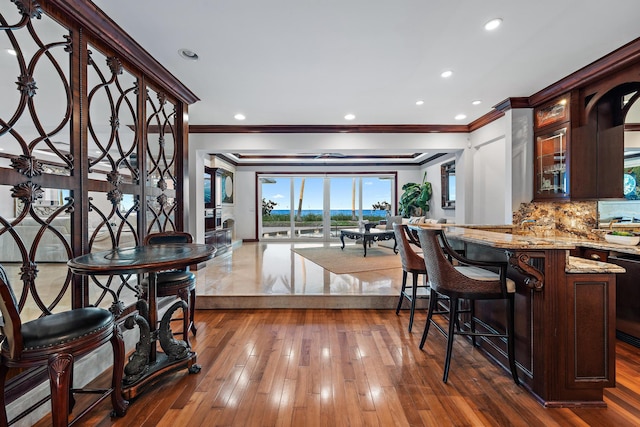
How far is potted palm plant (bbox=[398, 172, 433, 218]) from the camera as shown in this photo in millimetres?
8570

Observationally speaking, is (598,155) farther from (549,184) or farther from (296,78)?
(296,78)

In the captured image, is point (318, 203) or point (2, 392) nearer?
point (2, 392)

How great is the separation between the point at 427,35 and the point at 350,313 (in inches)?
115

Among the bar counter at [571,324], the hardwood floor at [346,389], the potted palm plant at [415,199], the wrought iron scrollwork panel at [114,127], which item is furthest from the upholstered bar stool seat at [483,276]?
Answer: the potted palm plant at [415,199]

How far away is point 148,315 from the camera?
2.14 m

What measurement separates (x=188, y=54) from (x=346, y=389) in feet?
10.7

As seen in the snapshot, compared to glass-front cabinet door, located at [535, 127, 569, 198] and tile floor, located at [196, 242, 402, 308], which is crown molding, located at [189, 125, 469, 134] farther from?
tile floor, located at [196, 242, 402, 308]

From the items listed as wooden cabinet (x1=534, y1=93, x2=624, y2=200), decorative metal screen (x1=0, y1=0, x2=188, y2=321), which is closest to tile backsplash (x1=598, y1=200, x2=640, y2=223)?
wooden cabinet (x1=534, y1=93, x2=624, y2=200)

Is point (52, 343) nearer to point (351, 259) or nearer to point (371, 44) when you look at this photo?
point (371, 44)

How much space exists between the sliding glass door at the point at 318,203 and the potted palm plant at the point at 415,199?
2.81 ft

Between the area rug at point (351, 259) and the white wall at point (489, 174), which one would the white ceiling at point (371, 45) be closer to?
the white wall at point (489, 174)

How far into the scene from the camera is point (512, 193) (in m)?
4.04

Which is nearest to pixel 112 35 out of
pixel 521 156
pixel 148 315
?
pixel 148 315

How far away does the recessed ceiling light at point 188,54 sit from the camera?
2851 millimetres
